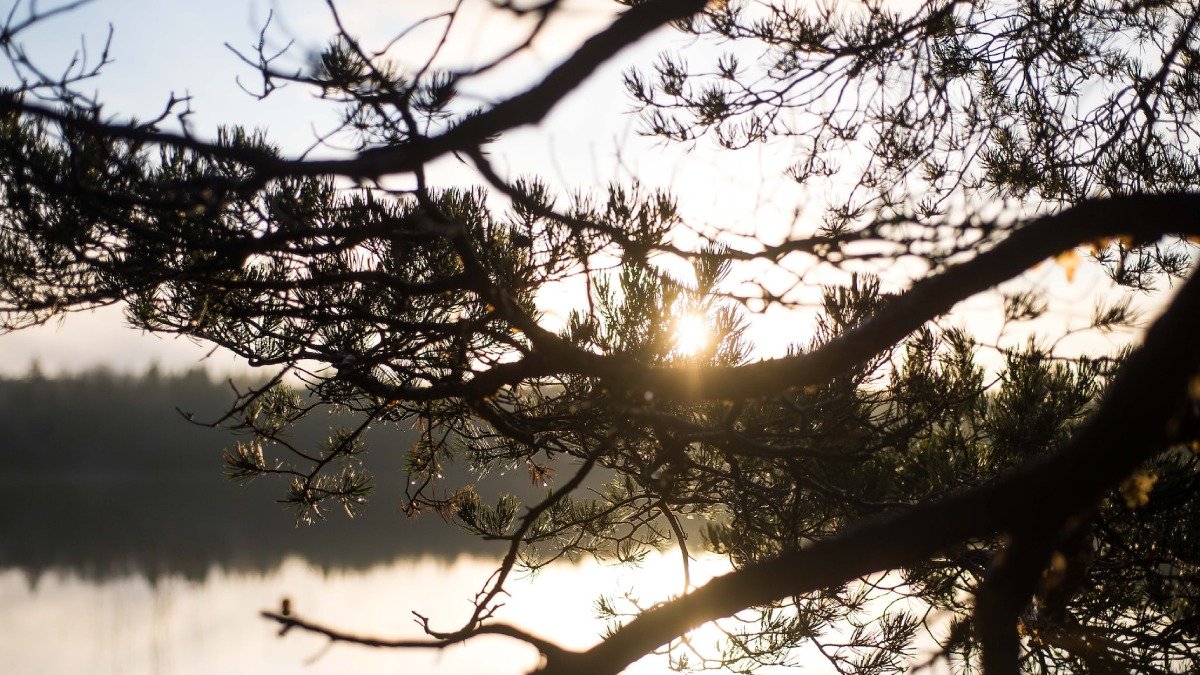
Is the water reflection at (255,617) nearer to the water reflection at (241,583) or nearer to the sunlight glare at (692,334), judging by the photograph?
the water reflection at (241,583)

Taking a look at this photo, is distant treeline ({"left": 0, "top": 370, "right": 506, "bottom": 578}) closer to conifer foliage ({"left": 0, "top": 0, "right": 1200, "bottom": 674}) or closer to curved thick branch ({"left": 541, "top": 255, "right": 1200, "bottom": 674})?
conifer foliage ({"left": 0, "top": 0, "right": 1200, "bottom": 674})

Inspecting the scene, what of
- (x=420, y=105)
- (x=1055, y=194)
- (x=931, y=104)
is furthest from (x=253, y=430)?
(x=1055, y=194)

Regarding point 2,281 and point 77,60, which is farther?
point 2,281

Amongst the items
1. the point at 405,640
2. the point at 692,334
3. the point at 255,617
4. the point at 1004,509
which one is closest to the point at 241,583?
the point at 255,617

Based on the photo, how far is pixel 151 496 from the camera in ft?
53.0

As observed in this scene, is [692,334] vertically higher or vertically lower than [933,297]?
higher

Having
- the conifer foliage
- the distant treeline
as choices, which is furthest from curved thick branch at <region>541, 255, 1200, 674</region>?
the distant treeline

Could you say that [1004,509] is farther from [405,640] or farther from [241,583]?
[241,583]

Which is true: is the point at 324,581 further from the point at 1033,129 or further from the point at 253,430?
the point at 1033,129

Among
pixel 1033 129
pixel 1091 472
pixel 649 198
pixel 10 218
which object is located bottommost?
pixel 1091 472

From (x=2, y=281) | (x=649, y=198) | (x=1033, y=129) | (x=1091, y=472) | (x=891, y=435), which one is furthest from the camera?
(x=1033, y=129)

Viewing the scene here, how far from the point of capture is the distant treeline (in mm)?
9773

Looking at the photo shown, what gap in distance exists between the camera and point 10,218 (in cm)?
160

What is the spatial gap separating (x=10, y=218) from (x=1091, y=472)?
180 cm
